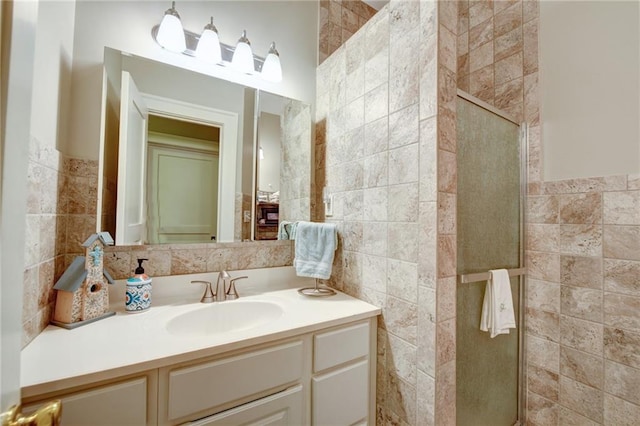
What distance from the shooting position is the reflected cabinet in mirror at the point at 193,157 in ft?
3.81

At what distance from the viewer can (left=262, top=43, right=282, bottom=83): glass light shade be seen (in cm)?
152

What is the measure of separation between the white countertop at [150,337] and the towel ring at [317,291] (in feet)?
0.11

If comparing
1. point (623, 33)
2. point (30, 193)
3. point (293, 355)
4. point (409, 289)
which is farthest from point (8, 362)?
point (623, 33)

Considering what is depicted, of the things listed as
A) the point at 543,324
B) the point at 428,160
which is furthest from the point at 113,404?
the point at 543,324

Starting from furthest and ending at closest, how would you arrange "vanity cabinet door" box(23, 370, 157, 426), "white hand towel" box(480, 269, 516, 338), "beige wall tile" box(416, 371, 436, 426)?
"white hand towel" box(480, 269, 516, 338) → "beige wall tile" box(416, 371, 436, 426) → "vanity cabinet door" box(23, 370, 157, 426)

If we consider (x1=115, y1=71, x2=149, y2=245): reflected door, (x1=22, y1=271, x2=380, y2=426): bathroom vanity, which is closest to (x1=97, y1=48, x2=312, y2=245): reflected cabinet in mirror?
(x1=115, y1=71, x2=149, y2=245): reflected door

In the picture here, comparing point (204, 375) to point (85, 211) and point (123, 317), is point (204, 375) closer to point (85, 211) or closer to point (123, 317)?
point (123, 317)

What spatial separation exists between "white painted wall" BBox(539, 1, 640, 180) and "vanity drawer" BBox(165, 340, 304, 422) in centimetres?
156

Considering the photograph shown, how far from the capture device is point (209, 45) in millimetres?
1354

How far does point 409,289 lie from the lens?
1.06 m

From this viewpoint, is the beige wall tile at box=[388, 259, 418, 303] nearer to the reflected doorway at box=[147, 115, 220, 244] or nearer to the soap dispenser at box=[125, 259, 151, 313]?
the reflected doorway at box=[147, 115, 220, 244]

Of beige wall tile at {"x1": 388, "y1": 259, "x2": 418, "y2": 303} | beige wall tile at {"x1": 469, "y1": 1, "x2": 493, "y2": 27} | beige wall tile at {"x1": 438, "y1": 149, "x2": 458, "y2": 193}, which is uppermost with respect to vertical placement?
beige wall tile at {"x1": 469, "y1": 1, "x2": 493, "y2": 27}

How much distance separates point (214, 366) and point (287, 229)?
0.85 meters

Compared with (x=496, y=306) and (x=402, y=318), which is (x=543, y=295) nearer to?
(x=496, y=306)
